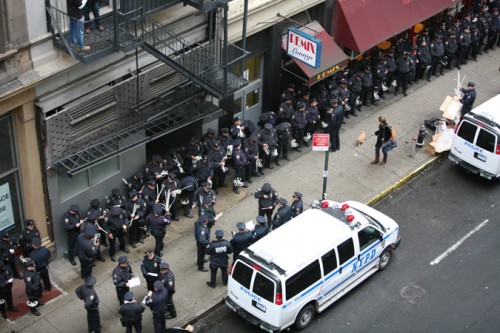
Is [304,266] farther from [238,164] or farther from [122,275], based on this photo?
[238,164]

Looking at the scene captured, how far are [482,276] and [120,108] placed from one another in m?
9.66

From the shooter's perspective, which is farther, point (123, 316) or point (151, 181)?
point (151, 181)

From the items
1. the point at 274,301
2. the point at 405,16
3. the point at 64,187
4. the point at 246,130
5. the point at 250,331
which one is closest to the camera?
the point at 274,301

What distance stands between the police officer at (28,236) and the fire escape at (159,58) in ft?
Answer: 4.66

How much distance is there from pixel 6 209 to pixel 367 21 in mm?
12900

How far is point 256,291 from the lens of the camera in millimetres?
18359

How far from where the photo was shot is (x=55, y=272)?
2073cm

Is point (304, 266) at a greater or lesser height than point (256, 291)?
greater

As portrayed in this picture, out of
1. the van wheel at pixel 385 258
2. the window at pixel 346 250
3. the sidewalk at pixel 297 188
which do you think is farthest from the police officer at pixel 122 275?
the van wheel at pixel 385 258

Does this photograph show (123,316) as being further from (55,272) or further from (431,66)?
(431,66)

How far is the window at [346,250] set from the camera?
1920 cm

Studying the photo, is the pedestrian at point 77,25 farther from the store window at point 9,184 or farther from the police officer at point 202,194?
the police officer at point 202,194

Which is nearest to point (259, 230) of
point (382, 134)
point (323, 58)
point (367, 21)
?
point (382, 134)

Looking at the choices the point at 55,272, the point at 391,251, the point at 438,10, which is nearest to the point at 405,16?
the point at 438,10
